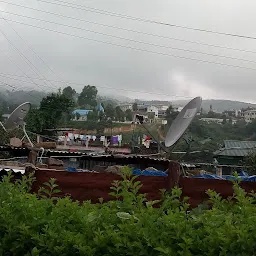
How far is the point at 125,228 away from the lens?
8.66 feet

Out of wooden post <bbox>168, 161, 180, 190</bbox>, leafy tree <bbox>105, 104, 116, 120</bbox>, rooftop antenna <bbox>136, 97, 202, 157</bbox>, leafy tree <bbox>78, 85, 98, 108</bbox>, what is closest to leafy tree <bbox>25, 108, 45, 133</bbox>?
leafy tree <bbox>105, 104, 116, 120</bbox>

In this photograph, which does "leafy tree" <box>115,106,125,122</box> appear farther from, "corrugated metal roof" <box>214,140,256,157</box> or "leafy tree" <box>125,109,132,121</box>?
"corrugated metal roof" <box>214,140,256,157</box>

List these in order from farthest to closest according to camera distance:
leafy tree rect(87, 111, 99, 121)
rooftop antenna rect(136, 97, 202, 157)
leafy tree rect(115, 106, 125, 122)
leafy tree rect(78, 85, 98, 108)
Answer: leafy tree rect(78, 85, 98, 108)
leafy tree rect(115, 106, 125, 122)
leafy tree rect(87, 111, 99, 121)
rooftop antenna rect(136, 97, 202, 157)

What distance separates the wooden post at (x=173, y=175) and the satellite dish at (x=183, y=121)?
4.68m

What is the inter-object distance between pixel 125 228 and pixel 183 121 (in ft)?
27.6

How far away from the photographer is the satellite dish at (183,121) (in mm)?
10141

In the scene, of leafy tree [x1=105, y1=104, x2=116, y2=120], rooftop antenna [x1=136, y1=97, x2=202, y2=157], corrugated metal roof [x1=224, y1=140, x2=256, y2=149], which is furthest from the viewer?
leafy tree [x1=105, y1=104, x2=116, y2=120]

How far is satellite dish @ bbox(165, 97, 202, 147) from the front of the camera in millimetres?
10141

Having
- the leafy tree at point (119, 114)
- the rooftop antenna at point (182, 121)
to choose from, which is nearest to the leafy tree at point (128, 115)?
the leafy tree at point (119, 114)

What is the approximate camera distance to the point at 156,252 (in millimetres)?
2494

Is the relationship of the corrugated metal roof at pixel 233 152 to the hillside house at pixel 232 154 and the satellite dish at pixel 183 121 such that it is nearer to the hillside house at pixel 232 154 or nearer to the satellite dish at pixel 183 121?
the hillside house at pixel 232 154

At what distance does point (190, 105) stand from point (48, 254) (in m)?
9.21

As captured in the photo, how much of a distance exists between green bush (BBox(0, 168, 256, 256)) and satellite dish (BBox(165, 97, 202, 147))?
6791 millimetres

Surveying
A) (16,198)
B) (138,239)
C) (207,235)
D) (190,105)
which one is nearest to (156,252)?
(138,239)
